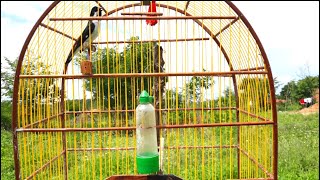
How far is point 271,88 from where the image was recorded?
2744 mm

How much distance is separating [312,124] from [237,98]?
197 inches

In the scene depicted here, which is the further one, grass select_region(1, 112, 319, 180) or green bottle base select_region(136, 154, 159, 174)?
grass select_region(1, 112, 319, 180)

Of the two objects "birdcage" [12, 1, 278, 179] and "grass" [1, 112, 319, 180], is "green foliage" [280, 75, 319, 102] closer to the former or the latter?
"grass" [1, 112, 319, 180]

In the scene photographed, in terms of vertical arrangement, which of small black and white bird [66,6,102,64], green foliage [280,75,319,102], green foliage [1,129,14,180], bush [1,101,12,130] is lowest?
green foliage [1,129,14,180]

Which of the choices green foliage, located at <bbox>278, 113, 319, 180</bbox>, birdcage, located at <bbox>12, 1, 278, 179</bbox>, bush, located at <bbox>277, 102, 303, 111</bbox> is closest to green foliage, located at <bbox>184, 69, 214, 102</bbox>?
birdcage, located at <bbox>12, 1, 278, 179</bbox>

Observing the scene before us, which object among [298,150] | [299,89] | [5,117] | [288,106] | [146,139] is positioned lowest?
[298,150]

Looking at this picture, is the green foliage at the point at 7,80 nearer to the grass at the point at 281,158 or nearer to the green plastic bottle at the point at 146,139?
the grass at the point at 281,158

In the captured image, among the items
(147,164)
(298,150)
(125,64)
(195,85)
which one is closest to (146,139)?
(147,164)

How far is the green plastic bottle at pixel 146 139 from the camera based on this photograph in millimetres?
2346

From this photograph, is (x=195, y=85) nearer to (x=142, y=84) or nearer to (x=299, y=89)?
(x=142, y=84)

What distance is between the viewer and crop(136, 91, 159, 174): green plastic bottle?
7.70ft

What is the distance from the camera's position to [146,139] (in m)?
2.45

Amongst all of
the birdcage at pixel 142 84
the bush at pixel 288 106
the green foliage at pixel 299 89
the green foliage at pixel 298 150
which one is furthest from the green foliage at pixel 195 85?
the green foliage at pixel 299 89

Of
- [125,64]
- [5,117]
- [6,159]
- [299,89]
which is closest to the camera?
[125,64]
